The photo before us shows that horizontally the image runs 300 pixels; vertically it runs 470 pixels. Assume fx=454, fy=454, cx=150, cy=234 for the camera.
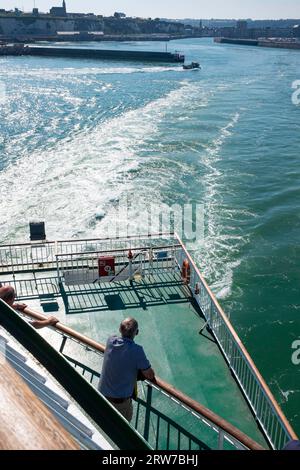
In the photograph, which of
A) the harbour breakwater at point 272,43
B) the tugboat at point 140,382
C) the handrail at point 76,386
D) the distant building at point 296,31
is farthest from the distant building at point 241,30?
the handrail at point 76,386

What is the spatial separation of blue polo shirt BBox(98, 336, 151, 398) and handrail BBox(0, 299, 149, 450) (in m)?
1.53

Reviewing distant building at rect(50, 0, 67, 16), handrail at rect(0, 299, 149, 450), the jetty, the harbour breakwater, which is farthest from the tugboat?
distant building at rect(50, 0, 67, 16)

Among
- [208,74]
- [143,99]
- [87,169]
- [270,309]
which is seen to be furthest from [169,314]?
[208,74]

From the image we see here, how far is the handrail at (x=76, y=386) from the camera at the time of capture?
295cm

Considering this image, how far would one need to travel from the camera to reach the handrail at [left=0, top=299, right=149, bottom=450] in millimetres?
2947

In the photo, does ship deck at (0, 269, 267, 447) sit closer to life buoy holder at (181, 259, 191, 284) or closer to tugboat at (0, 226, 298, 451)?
tugboat at (0, 226, 298, 451)

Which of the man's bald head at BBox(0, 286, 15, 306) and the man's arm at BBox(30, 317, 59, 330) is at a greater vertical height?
the man's bald head at BBox(0, 286, 15, 306)

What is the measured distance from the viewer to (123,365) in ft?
17.1

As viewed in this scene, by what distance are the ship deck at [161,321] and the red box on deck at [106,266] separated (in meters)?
0.35

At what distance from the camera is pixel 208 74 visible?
75.5 meters

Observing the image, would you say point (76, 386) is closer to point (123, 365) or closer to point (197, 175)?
point (123, 365)

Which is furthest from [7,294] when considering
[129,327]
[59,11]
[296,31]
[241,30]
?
[59,11]

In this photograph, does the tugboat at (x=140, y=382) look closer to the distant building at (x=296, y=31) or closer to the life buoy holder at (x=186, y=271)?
the life buoy holder at (x=186, y=271)

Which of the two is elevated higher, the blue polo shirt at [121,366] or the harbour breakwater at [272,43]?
the harbour breakwater at [272,43]
